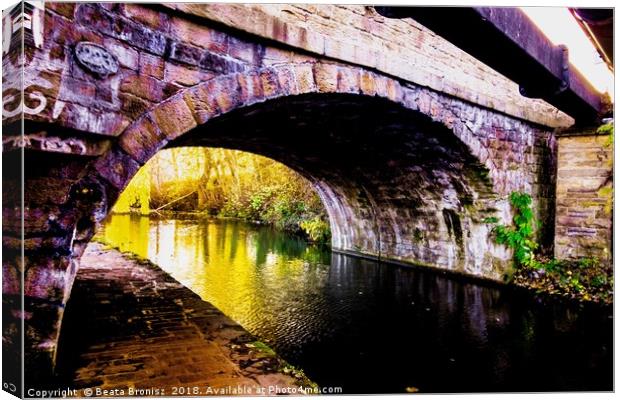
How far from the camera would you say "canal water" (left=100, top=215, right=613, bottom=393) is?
12.7 ft

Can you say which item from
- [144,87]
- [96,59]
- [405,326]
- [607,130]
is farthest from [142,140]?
[607,130]

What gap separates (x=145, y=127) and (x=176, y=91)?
36 centimetres

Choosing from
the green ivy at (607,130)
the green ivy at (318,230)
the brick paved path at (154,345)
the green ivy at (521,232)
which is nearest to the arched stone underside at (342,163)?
the green ivy at (521,232)

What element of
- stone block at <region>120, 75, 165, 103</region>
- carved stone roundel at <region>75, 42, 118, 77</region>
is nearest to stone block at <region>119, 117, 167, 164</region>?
stone block at <region>120, 75, 165, 103</region>

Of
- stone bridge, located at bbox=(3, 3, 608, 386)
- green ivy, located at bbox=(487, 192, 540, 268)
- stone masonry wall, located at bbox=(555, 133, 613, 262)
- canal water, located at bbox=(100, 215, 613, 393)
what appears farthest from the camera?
green ivy, located at bbox=(487, 192, 540, 268)

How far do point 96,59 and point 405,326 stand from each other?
435 cm

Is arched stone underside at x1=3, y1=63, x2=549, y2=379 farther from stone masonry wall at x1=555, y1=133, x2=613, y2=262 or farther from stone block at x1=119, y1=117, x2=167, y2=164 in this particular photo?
stone masonry wall at x1=555, y1=133, x2=613, y2=262

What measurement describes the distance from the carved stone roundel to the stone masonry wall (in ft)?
21.1

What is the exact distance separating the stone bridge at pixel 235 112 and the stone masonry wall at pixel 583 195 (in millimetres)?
616

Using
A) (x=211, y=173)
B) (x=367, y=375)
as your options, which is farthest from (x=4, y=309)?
(x=211, y=173)

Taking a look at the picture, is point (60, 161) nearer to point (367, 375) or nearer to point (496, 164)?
point (367, 375)

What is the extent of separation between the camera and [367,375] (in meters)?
3.79

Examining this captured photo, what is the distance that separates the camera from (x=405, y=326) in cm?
523

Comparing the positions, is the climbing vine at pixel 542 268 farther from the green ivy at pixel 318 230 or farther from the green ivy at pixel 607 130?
the green ivy at pixel 318 230
